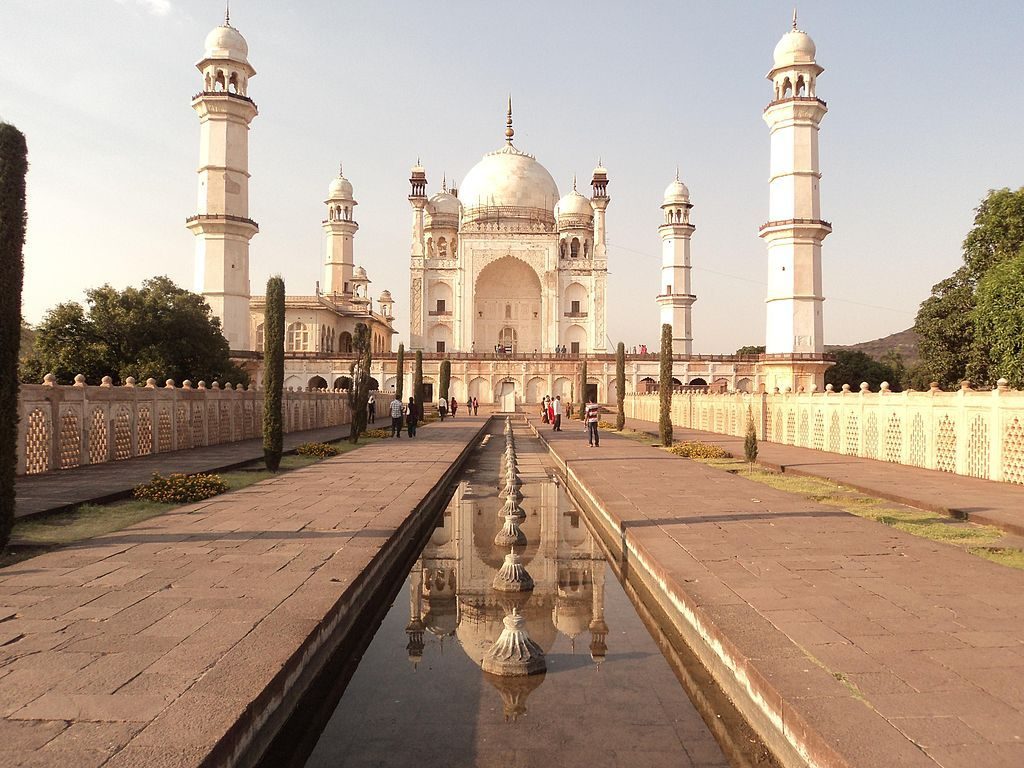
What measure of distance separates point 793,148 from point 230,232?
27581 mm

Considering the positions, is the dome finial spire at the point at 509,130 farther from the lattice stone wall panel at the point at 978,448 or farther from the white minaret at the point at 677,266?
the lattice stone wall panel at the point at 978,448

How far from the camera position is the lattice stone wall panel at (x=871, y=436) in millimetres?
14031

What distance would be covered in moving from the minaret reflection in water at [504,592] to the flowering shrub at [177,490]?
2.73 metres

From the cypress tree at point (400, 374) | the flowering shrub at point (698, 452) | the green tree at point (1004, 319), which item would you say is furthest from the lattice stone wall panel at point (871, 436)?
the cypress tree at point (400, 374)

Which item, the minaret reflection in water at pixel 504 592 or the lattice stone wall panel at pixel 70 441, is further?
the lattice stone wall panel at pixel 70 441

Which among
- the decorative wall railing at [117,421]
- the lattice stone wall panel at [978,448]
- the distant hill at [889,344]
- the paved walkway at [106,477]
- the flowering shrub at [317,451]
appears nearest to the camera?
the paved walkway at [106,477]

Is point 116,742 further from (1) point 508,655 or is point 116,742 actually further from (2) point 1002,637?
(2) point 1002,637

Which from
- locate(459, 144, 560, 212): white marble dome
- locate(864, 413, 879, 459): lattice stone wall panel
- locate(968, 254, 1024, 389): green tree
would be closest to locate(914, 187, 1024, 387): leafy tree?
locate(968, 254, 1024, 389): green tree

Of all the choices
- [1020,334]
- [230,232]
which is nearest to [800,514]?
[1020,334]

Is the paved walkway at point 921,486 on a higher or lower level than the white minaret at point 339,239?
lower

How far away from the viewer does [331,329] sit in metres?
53.0

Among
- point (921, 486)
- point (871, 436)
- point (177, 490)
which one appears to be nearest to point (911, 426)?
point (871, 436)

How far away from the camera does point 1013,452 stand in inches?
403

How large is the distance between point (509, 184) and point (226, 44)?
2346 cm
